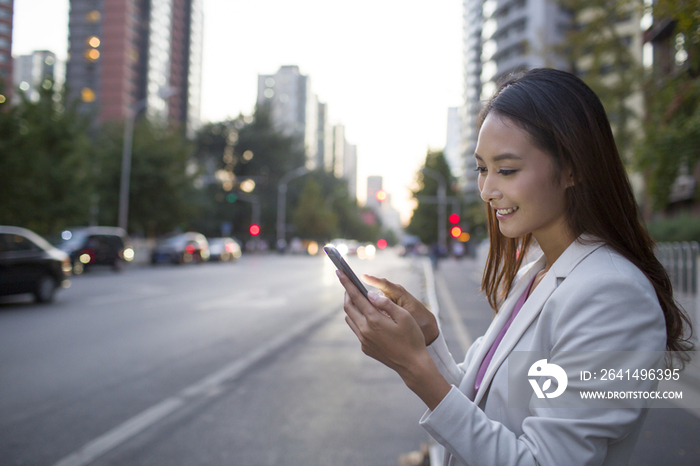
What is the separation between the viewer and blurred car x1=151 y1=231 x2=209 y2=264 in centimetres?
2878

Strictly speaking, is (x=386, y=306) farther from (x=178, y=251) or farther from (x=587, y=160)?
(x=178, y=251)

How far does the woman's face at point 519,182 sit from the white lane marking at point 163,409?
131 inches

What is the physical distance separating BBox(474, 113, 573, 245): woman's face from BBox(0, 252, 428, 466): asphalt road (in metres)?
2.63

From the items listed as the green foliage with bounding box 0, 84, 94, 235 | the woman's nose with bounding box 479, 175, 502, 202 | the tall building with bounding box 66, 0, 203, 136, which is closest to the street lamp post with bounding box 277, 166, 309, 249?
the tall building with bounding box 66, 0, 203, 136

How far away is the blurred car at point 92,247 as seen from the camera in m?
20.5

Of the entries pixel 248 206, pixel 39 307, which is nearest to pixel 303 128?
pixel 248 206

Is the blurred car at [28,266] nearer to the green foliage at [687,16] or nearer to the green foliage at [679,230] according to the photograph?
the green foliage at [687,16]

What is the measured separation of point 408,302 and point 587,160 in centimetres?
62

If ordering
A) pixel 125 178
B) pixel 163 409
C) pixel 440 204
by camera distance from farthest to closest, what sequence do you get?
1. pixel 440 204
2. pixel 125 178
3. pixel 163 409

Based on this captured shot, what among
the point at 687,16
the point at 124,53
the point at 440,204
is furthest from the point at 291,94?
the point at 687,16

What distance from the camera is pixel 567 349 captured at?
1.14 metres

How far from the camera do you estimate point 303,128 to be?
147000 millimetres

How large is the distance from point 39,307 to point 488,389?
11.9 metres

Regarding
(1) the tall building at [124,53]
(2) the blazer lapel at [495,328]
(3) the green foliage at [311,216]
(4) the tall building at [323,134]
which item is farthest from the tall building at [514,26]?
(4) the tall building at [323,134]
